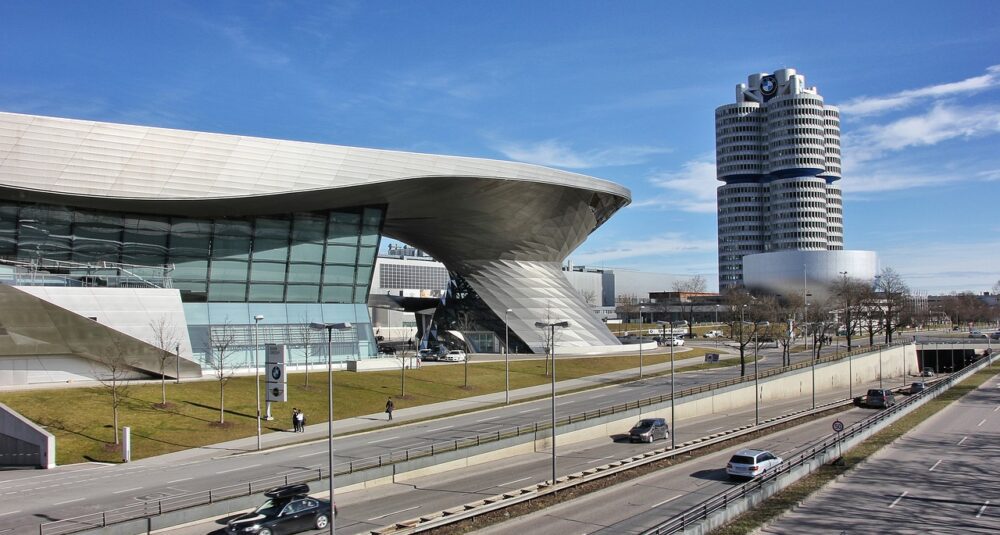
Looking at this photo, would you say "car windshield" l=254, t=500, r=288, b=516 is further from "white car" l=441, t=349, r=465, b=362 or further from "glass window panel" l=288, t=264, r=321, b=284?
"white car" l=441, t=349, r=465, b=362

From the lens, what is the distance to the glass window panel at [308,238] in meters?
59.8

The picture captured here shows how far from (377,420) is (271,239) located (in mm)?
22042

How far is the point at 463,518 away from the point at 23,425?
21.8 metres

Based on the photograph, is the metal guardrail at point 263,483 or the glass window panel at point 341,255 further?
the glass window panel at point 341,255

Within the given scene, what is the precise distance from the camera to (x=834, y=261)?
169 metres

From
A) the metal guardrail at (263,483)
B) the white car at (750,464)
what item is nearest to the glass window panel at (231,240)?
the metal guardrail at (263,483)

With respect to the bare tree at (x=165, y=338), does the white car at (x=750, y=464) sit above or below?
below

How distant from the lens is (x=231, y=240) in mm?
56875

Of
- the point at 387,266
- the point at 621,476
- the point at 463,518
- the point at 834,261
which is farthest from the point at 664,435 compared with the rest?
the point at 834,261

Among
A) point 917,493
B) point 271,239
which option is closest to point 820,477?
point 917,493

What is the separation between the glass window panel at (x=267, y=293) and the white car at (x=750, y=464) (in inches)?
1582

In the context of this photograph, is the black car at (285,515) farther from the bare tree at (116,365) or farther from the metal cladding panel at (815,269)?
the metal cladding panel at (815,269)

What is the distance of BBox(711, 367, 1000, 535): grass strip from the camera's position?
857 inches

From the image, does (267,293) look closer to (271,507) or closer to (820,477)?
(271,507)
